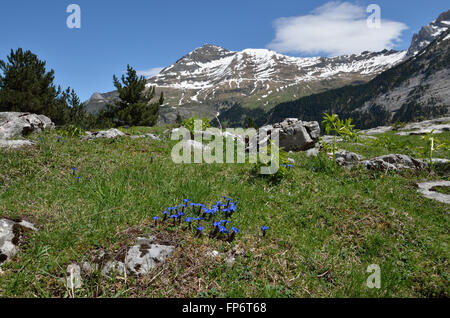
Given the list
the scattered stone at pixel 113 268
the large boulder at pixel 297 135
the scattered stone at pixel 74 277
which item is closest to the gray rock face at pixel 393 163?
the large boulder at pixel 297 135

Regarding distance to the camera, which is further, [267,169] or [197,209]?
[267,169]

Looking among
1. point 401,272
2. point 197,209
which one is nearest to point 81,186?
point 197,209

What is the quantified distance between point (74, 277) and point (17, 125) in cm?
1420

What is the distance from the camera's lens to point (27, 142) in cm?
893

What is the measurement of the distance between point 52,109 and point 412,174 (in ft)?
134

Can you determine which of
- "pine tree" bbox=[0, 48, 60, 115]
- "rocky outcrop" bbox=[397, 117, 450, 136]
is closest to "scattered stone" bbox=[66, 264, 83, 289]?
"rocky outcrop" bbox=[397, 117, 450, 136]

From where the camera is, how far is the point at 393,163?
9.87m

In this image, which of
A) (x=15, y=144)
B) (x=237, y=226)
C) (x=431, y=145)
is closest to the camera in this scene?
(x=237, y=226)

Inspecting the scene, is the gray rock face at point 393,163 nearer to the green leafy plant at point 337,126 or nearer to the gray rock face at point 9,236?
the green leafy plant at point 337,126

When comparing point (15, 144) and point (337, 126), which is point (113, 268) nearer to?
point (15, 144)

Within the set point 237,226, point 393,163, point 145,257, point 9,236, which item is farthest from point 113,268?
point 393,163
